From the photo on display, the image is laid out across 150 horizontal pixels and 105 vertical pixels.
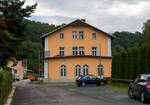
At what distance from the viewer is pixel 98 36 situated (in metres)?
57.1

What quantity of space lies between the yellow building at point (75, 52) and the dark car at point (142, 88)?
112 feet

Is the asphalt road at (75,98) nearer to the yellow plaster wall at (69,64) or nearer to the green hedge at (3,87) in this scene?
the green hedge at (3,87)

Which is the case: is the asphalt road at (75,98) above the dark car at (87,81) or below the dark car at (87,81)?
below

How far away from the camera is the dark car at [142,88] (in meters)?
15.7

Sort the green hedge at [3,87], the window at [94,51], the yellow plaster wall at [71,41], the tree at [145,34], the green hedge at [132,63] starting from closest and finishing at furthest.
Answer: the green hedge at [3,87], the green hedge at [132,63], the yellow plaster wall at [71,41], the window at [94,51], the tree at [145,34]

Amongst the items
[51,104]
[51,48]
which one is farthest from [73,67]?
[51,104]

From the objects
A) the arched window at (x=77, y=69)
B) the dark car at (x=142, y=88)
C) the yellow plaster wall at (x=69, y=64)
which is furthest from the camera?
the arched window at (x=77, y=69)

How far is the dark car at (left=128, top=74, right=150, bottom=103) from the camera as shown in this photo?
1568 cm

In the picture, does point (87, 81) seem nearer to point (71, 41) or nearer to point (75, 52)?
point (75, 52)

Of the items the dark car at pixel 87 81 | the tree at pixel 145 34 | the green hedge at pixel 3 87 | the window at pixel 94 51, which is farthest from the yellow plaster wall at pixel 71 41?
the green hedge at pixel 3 87

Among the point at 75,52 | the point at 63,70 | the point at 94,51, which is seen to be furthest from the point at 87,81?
the point at 94,51

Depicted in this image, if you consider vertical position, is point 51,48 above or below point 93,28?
below

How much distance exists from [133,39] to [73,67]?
71.6 metres

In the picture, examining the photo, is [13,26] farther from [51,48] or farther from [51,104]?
[51,48]
